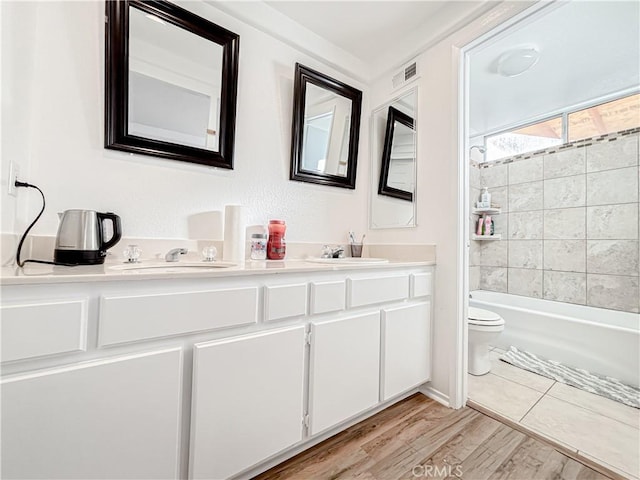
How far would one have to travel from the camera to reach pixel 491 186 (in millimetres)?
3240

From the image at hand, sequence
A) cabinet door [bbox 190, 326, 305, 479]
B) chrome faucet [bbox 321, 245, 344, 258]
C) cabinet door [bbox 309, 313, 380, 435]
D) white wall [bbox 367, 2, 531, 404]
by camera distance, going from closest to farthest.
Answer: cabinet door [bbox 190, 326, 305, 479] < cabinet door [bbox 309, 313, 380, 435] < white wall [bbox 367, 2, 531, 404] < chrome faucet [bbox 321, 245, 344, 258]

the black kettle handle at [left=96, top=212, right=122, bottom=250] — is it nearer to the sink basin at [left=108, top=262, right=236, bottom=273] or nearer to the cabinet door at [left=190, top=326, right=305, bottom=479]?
the sink basin at [left=108, top=262, right=236, bottom=273]

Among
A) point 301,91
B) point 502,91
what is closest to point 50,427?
point 301,91

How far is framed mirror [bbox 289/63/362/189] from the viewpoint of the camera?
179 centimetres

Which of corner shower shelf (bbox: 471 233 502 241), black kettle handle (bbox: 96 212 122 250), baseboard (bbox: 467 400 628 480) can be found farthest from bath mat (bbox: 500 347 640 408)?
black kettle handle (bbox: 96 212 122 250)

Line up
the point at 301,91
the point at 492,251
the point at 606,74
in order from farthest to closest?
the point at 492,251, the point at 606,74, the point at 301,91

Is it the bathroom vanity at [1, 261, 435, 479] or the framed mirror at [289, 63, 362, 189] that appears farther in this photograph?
the framed mirror at [289, 63, 362, 189]

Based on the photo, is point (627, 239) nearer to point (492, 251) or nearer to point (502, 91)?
point (492, 251)

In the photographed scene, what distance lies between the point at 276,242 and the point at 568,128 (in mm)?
3217

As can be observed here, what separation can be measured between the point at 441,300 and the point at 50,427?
1.75 metres

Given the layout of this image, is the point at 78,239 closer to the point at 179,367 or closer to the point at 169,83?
the point at 179,367

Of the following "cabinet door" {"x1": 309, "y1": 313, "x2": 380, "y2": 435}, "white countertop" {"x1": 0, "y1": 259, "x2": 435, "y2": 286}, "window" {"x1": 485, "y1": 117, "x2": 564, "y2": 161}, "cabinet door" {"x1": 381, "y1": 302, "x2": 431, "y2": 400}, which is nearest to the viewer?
"white countertop" {"x1": 0, "y1": 259, "x2": 435, "y2": 286}

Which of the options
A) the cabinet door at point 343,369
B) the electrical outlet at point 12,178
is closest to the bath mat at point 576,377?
the cabinet door at point 343,369

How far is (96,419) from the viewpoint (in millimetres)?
734
